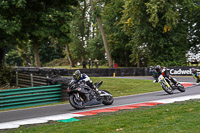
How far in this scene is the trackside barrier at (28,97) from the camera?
15.5m

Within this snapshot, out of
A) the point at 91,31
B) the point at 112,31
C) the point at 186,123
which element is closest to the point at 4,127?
the point at 186,123

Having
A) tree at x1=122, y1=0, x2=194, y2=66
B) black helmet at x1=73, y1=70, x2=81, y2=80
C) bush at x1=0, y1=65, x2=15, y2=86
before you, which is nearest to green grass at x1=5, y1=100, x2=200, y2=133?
black helmet at x1=73, y1=70, x2=81, y2=80

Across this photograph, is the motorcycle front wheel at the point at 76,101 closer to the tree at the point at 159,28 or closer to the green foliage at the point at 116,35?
the tree at the point at 159,28

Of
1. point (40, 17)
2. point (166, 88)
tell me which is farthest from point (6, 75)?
point (166, 88)

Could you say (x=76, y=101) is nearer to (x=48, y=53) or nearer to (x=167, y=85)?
(x=167, y=85)

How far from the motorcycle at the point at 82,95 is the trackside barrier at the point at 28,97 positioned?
404cm

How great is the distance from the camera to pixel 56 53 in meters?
84.4

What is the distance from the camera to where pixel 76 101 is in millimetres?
12789

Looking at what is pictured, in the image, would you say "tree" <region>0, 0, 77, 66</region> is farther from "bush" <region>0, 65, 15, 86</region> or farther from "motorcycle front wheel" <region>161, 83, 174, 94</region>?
"motorcycle front wheel" <region>161, 83, 174, 94</region>

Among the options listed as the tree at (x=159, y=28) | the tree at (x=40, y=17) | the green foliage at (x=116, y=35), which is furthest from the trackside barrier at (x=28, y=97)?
the green foliage at (x=116, y=35)

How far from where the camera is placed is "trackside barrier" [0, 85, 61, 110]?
50.9ft

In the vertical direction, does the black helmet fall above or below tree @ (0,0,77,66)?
below

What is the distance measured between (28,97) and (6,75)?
29.7ft

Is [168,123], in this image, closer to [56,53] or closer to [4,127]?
[4,127]
